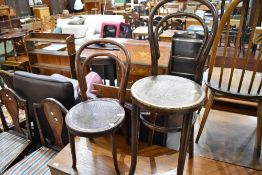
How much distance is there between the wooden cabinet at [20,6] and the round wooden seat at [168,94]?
25.6ft

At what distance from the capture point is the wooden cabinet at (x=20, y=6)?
7288mm

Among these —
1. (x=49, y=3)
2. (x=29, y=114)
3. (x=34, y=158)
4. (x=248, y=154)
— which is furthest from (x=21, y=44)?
(x=49, y=3)

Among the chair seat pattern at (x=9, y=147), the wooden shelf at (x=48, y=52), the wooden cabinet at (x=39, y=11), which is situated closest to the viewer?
the chair seat pattern at (x=9, y=147)

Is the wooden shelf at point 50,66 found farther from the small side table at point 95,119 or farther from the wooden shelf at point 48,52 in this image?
the small side table at point 95,119

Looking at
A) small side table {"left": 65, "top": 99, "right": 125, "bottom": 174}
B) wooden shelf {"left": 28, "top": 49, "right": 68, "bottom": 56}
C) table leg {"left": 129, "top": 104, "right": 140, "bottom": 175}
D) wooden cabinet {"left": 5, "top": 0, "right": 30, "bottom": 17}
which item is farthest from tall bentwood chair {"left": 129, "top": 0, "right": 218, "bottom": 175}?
wooden cabinet {"left": 5, "top": 0, "right": 30, "bottom": 17}

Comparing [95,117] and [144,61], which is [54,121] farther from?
[144,61]

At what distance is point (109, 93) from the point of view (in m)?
1.66

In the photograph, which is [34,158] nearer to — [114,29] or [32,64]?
[32,64]

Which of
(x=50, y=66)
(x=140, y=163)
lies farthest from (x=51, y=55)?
(x=140, y=163)

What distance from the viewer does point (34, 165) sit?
5.51ft

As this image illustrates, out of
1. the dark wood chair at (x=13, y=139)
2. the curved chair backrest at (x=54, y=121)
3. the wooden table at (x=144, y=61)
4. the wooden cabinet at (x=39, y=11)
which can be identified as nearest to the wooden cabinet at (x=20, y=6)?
the wooden cabinet at (x=39, y=11)

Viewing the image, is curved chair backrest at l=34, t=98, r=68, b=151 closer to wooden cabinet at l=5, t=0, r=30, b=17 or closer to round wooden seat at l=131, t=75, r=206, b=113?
round wooden seat at l=131, t=75, r=206, b=113

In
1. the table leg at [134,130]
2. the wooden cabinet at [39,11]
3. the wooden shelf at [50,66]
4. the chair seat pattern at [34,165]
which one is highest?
the wooden cabinet at [39,11]

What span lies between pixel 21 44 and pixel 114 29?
7.17 ft
